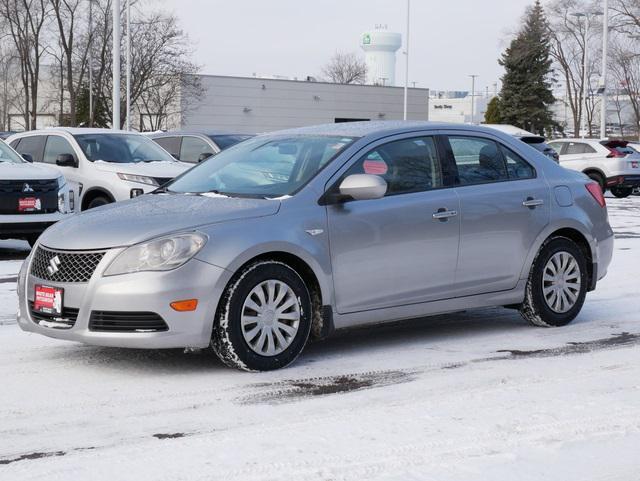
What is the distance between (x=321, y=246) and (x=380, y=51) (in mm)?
132555

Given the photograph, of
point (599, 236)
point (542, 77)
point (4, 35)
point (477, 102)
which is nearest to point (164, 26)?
point (4, 35)

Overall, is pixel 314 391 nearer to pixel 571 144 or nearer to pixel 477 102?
pixel 571 144

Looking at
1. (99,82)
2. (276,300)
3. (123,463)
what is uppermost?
(99,82)

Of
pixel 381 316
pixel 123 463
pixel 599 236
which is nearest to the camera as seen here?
pixel 123 463

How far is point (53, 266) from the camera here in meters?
6.36

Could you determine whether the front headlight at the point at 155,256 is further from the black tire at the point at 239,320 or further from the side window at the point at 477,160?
the side window at the point at 477,160

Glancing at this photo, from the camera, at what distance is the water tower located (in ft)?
441

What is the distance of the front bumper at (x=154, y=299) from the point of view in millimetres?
6039

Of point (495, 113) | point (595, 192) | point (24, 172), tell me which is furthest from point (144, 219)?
point (495, 113)

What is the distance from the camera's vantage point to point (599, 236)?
27.2 ft

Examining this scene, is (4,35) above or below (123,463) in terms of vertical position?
above

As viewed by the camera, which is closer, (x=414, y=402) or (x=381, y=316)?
(x=414, y=402)

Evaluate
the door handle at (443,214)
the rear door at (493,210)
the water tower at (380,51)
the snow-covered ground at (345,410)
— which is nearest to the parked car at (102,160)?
the snow-covered ground at (345,410)

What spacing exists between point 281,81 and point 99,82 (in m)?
15.1
